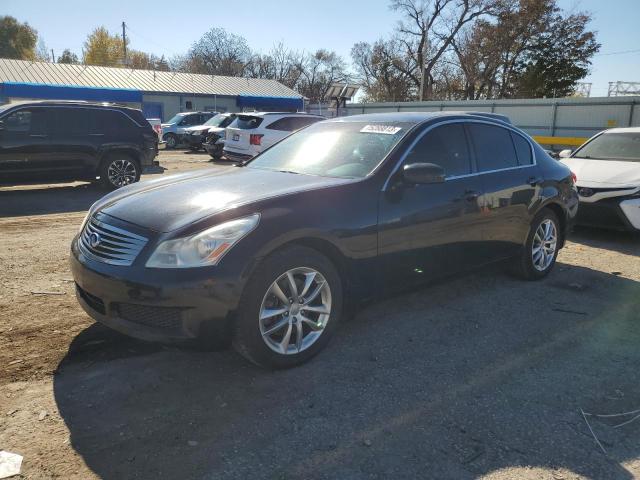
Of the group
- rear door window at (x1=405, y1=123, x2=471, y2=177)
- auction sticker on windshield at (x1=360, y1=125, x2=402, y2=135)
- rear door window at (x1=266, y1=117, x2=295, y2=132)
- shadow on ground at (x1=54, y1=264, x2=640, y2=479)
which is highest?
rear door window at (x1=266, y1=117, x2=295, y2=132)

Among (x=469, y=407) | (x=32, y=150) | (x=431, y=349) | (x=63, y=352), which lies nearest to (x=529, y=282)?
(x=431, y=349)

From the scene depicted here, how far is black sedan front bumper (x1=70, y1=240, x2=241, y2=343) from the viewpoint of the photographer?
288cm

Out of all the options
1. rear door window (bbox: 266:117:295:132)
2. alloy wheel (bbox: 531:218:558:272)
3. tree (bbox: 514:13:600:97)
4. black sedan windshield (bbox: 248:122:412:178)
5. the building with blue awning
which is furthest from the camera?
tree (bbox: 514:13:600:97)

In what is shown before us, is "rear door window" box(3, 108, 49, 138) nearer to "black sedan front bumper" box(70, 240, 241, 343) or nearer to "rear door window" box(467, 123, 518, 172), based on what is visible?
"black sedan front bumper" box(70, 240, 241, 343)

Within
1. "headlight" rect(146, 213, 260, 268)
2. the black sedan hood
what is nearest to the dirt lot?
"headlight" rect(146, 213, 260, 268)

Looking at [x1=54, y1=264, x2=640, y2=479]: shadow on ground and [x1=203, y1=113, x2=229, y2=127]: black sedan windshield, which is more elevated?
[x1=203, y1=113, x2=229, y2=127]: black sedan windshield

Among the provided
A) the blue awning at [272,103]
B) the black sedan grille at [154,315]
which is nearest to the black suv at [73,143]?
the black sedan grille at [154,315]

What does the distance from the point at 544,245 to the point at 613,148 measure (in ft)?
13.3

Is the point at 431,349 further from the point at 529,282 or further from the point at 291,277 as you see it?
the point at 529,282

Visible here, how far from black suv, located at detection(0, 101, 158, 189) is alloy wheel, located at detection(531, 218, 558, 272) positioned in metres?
8.68

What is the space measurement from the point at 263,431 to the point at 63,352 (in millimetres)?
1658

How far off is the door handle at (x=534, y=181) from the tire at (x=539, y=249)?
1.07 feet

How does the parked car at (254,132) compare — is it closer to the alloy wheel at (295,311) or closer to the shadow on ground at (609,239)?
the shadow on ground at (609,239)

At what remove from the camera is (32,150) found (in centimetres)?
963
